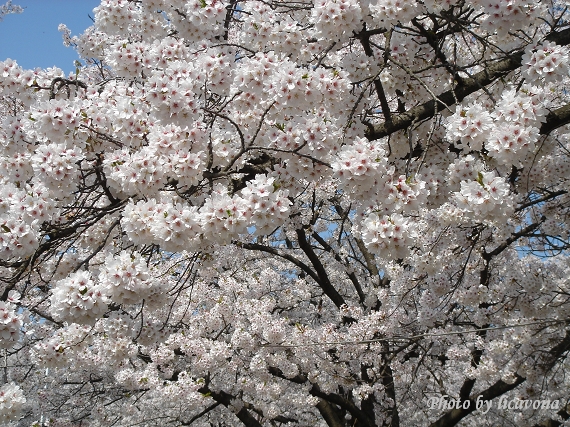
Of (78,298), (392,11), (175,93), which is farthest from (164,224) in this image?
(392,11)

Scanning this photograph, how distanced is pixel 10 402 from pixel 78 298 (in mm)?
1038

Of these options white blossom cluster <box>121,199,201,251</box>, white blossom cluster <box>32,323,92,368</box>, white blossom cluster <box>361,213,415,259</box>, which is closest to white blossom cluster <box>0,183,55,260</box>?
white blossom cluster <box>121,199,201,251</box>

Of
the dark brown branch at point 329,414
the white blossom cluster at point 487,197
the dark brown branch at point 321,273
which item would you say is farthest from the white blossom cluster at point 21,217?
the dark brown branch at point 329,414

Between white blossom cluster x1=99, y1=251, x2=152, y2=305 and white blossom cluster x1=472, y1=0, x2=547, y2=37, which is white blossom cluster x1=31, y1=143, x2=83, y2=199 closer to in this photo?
white blossom cluster x1=99, y1=251, x2=152, y2=305

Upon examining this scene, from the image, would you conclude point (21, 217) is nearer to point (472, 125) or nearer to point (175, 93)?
point (175, 93)

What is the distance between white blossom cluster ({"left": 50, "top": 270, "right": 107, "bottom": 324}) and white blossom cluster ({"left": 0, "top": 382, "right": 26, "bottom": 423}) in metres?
0.84

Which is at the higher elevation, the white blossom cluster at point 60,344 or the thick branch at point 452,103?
the thick branch at point 452,103

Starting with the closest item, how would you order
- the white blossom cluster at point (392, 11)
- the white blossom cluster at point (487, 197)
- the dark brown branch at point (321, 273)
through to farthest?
the white blossom cluster at point (487, 197) < the white blossom cluster at point (392, 11) < the dark brown branch at point (321, 273)

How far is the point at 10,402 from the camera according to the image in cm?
351

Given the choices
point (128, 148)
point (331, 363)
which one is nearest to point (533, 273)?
point (331, 363)

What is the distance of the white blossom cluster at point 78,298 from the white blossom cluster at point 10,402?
84 centimetres

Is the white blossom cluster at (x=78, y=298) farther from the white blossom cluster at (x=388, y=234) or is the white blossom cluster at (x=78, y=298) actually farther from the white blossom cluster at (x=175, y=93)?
the white blossom cluster at (x=388, y=234)

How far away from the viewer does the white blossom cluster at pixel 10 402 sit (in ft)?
11.5

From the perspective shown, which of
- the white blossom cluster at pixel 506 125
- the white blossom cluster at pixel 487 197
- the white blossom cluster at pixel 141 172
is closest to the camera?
the white blossom cluster at pixel 487 197
